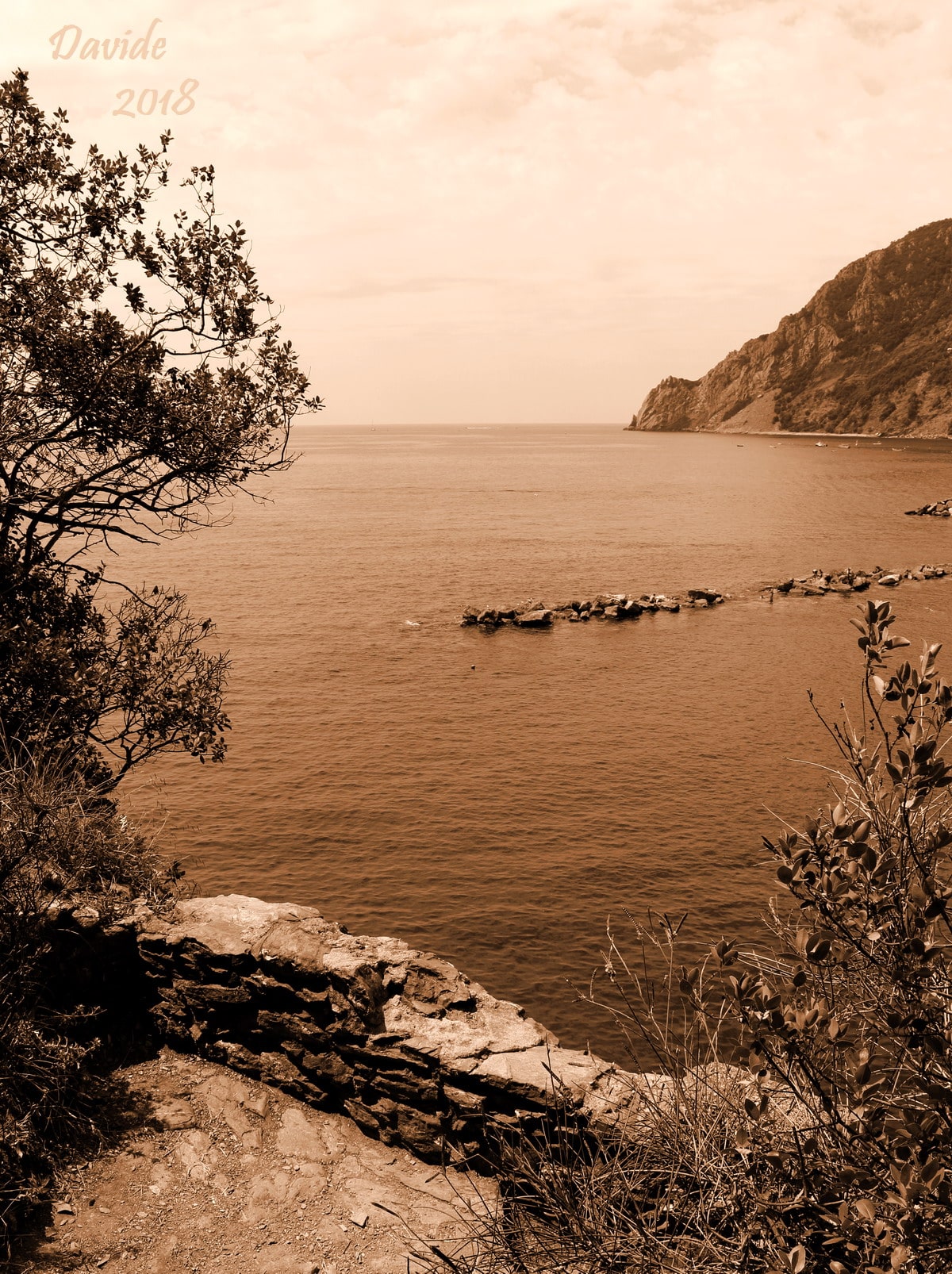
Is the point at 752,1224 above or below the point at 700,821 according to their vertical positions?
above

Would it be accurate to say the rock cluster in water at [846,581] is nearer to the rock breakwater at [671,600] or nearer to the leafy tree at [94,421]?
the rock breakwater at [671,600]

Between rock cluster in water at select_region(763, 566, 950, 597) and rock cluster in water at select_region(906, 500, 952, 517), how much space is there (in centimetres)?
3445

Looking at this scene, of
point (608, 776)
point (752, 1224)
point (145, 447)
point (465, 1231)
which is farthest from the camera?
point (608, 776)

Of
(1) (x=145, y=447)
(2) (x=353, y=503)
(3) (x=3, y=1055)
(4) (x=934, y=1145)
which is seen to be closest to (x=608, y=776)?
(1) (x=145, y=447)

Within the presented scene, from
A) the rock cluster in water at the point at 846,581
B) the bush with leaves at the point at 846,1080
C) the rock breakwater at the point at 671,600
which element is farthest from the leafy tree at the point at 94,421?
the rock cluster in water at the point at 846,581

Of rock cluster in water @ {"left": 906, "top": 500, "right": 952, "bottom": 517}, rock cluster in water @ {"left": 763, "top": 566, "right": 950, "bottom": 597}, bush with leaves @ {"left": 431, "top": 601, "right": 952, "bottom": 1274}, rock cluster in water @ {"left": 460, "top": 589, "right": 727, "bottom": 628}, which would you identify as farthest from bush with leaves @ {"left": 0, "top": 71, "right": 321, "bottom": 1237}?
rock cluster in water @ {"left": 906, "top": 500, "right": 952, "bottom": 517}

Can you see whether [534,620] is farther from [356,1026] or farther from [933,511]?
[933,511]

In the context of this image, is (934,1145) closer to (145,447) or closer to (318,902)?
(145,447)

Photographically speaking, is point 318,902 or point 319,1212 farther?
point 318,902

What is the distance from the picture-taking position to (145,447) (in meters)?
15.2

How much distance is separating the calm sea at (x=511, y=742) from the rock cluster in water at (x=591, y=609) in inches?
55.1

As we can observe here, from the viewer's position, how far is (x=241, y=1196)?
32.3 feet

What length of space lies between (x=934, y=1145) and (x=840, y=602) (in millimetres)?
61367

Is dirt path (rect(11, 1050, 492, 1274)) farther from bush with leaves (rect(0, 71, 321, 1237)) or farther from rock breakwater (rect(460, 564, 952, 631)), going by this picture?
rock breakwater (rect(460, 564, 952, 631))
